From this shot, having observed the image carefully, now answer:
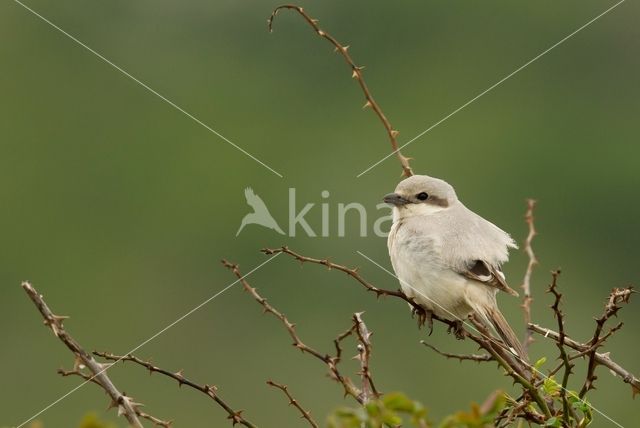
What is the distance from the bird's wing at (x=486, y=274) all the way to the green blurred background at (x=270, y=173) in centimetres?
757

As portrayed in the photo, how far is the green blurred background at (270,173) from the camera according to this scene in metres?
18.0

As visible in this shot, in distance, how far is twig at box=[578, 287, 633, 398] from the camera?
11.2ft

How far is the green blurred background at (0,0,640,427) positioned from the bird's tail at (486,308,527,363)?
7.57 metres

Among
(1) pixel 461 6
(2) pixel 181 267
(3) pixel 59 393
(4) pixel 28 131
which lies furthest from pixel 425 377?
(1) pixel 461 6

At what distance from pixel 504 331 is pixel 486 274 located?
0.77 ft

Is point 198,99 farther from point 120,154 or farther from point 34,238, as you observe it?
point 34,238

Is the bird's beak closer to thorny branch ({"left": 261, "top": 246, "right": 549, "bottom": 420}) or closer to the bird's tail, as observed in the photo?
the bird's tail

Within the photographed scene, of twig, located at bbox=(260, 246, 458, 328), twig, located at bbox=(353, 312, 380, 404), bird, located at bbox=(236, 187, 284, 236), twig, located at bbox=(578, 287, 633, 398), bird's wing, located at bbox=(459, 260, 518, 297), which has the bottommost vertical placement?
twig, located at bbox=(578, 287, 633, 398)

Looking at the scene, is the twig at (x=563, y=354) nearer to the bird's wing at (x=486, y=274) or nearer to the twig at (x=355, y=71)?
the twig at (x=355, y=71)

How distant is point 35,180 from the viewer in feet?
84.2

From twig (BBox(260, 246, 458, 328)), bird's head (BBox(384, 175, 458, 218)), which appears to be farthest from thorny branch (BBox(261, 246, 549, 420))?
bird's head (BBox(384, 175, 458, 218))

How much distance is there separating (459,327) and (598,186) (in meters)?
→ 22.0

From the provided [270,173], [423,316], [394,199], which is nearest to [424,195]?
[394,199]

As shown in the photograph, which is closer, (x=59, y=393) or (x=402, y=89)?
(x=59, y=393)
